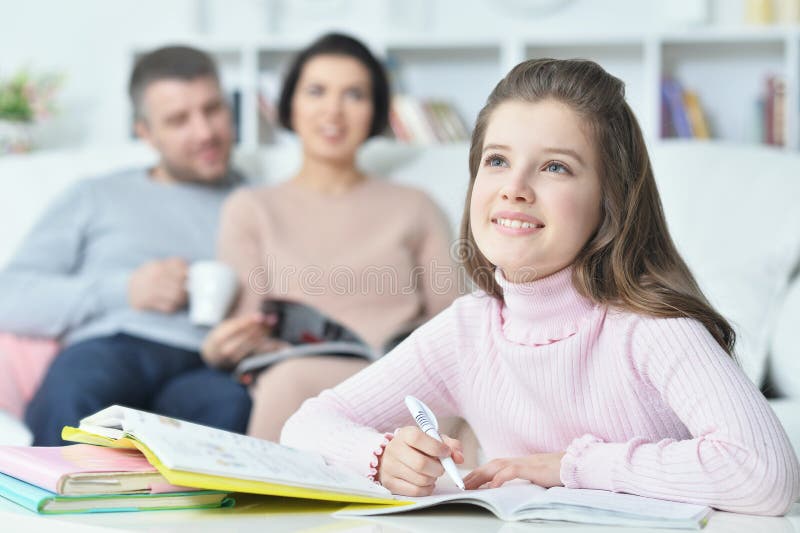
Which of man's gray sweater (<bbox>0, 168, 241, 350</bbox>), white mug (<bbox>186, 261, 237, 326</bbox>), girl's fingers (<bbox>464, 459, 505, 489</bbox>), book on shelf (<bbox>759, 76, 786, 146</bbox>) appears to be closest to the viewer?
girl's fingers (<bbox>464, 459, 505, 489</bbox>)

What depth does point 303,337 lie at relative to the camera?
1.98 m

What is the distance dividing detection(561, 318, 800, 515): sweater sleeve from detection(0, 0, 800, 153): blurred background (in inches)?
97.4

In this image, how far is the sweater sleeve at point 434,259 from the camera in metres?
2.14

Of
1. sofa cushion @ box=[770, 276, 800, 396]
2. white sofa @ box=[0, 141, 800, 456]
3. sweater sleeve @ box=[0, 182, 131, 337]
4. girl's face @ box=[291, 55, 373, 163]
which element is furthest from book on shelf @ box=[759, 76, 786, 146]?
sweater sleeve @ box=[0, 182, 131, 337]

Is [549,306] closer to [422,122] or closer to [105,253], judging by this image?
[105,253]

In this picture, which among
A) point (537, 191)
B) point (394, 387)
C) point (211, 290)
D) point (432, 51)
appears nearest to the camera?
point (537, 191)

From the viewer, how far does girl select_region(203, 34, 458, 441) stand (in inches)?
82.7

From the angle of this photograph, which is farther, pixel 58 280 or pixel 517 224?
pixel 58 280

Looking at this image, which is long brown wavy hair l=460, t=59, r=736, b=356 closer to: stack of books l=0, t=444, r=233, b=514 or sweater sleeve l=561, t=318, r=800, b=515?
sweater sleeve l=561, t=318, r=800, b=515

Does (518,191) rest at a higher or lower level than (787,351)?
higher

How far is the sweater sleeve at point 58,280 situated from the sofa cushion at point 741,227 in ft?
3.95

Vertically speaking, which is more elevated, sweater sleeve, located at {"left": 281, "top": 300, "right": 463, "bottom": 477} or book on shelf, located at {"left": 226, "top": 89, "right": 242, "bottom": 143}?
book on shelf, located at {"left": 226, "top": 89, "right": 242, "bottom": 143}

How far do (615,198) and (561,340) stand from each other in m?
0.16

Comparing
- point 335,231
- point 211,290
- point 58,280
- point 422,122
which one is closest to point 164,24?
point 422,122
